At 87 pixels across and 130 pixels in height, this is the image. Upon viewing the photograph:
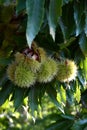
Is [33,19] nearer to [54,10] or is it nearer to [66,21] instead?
[54,10]

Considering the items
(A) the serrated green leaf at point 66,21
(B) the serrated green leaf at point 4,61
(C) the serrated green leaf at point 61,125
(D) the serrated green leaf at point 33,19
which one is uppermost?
(D) the serrated green leaf at point 33,19

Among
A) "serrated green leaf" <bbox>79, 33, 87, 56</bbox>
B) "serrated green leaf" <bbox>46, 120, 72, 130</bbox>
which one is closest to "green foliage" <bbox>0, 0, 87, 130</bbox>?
"serrated green leaf" <bbox>79, 33, 87, 56</bbox>

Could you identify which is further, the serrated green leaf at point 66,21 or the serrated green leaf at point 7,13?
the serrated green leaf at point 7,13

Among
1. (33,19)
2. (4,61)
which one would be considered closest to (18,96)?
(4,61)

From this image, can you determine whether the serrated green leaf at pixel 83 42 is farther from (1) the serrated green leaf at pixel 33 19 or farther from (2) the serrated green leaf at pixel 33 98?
(1) the serrated green leaf at pixel 33 19

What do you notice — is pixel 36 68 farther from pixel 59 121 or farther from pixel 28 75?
pixel 59 121

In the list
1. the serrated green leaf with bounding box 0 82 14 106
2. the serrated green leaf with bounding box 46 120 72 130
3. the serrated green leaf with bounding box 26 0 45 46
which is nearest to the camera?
the serrated green leaf with bounding box 26 0 45 46

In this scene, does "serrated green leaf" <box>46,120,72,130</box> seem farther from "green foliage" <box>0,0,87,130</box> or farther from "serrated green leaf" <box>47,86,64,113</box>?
"serrated green leaf" <box>47,86,64,113</box>

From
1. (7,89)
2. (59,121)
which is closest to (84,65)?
(7,89)

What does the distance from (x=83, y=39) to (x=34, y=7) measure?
1.81 feet

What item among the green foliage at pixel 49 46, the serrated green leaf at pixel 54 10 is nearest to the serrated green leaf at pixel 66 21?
the green foliage at pixel 49 46

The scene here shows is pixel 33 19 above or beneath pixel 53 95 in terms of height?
above

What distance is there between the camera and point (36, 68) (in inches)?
65.3

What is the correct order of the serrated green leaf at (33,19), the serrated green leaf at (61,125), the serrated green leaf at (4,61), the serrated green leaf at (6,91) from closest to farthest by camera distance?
the serrated green leaf at (33,19), the serrated green leaf at (4,61), the serrated green leaf at (6,91), the serrated green leaf at (61,125)
